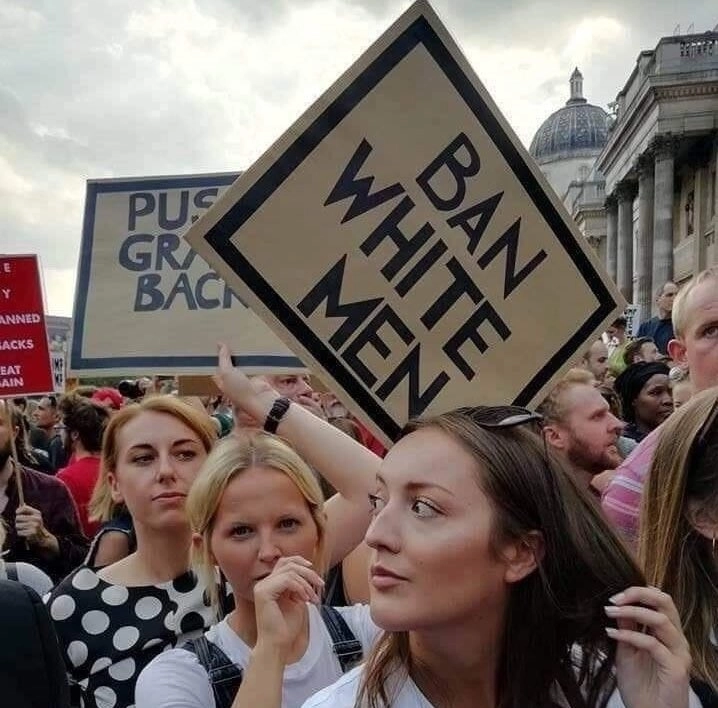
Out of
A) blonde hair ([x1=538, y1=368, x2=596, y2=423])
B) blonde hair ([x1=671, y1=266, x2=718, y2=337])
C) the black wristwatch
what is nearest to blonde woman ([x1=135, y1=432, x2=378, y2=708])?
the black wristwatch

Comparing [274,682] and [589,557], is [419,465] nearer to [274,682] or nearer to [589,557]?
[589,557]

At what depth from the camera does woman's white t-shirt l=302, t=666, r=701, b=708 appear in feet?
4.31

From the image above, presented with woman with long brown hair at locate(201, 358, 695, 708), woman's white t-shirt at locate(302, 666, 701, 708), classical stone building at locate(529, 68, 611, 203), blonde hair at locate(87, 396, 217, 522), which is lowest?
woman's white t-shirt at locate(302, 666, 701, 708)

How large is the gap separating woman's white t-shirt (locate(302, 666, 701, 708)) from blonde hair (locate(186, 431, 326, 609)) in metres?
0.69

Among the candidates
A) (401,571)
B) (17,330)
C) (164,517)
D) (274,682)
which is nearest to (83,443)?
(17,330)

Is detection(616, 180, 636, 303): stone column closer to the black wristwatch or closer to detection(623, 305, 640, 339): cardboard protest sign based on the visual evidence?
detection(623, 305, 640, 339): cardboard protest sign

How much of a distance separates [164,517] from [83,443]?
9.16 ft

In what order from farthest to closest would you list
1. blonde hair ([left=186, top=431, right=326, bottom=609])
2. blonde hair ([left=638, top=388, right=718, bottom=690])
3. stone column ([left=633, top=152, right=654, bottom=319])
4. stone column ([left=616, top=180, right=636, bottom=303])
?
stone column ([left=616, top=180, right=636, bottom=303])
stone column ([left=633, top=152, right=654, bottom=319])
blonde hair ([left=186, top=431, right=326, bottom=609])
blonde hair ([left=638, top=388, right=718, bottom=690])

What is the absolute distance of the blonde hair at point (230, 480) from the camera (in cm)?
199

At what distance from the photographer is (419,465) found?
4.47 feet

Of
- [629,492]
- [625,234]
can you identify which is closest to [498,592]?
[629,492]

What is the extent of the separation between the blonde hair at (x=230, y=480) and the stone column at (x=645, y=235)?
110 feet

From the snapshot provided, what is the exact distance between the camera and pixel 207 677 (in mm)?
1704

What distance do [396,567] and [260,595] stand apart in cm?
44
